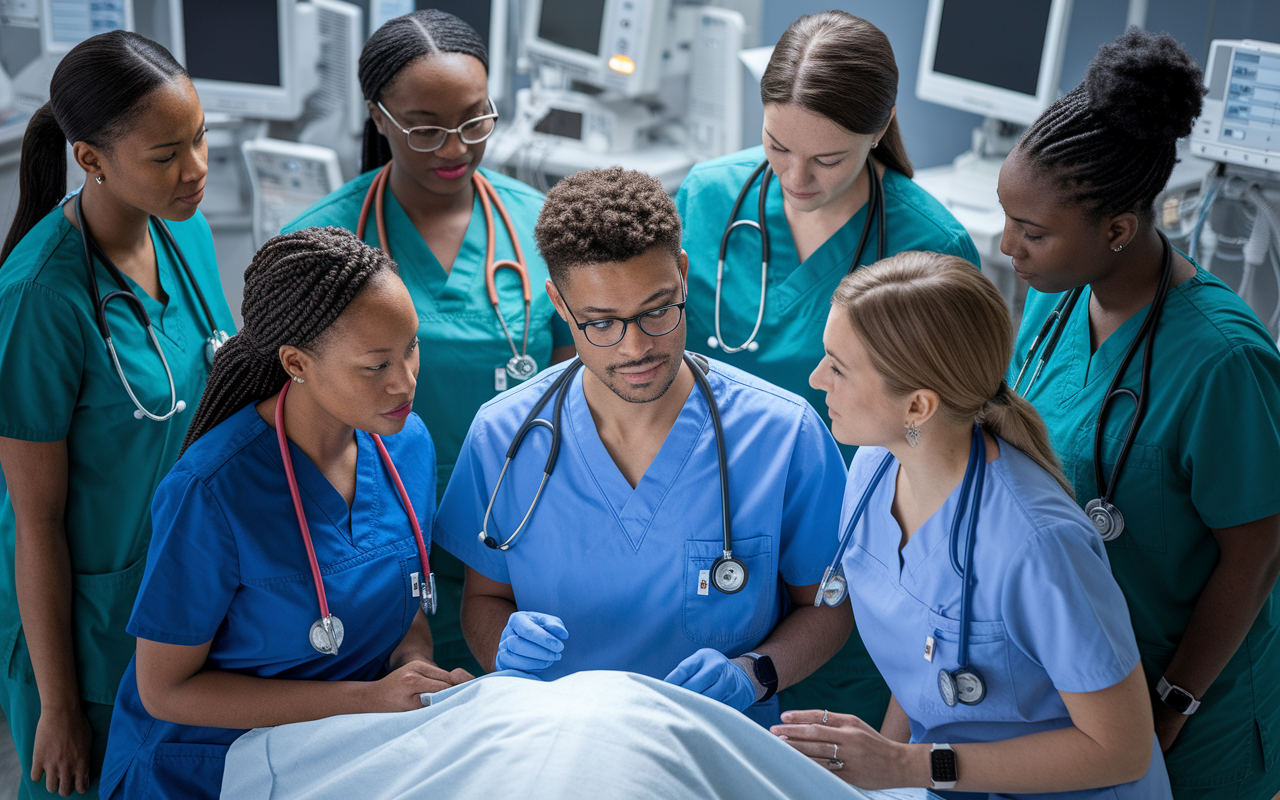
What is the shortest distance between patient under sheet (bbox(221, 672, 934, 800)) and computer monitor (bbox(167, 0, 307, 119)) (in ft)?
8.80

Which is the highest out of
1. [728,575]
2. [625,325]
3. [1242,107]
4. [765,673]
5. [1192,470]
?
[1242,107]

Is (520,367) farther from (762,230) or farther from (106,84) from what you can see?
(106,84)

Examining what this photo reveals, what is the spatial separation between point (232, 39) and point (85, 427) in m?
2.23

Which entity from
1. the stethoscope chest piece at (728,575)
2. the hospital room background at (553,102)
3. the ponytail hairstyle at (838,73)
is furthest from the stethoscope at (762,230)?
the hospital room background at (553,102)

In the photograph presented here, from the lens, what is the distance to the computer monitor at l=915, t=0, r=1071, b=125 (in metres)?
2.97

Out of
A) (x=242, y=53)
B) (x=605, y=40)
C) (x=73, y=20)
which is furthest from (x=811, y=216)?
(x=73, y=20)

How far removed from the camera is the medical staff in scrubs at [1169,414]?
1.34 metres

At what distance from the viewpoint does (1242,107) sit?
8.29 feet

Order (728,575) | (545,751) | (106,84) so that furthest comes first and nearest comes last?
1. (106,84)
2. (728,575)
3. (545,751)

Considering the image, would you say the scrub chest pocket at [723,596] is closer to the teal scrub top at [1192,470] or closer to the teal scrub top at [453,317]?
the teal scrub top at [1192,470]

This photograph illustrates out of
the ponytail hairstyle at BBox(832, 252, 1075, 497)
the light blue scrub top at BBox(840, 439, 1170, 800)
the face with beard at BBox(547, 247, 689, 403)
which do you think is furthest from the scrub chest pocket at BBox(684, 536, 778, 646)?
the ponytail hairstyle at BBox(832, 252, 1075, 497)

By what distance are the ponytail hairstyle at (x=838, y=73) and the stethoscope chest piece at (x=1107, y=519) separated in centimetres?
70

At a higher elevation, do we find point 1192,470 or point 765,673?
point 1192,470

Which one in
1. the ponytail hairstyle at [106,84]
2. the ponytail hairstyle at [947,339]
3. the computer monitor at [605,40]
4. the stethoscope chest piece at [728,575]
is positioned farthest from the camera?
the computer monitor at [605,40]
